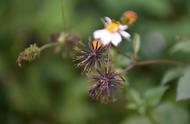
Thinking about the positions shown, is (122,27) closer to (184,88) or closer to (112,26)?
(112,26)

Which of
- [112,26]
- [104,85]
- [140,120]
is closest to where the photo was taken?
[104,85]

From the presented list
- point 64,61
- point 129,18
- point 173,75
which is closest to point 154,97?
point 173,75

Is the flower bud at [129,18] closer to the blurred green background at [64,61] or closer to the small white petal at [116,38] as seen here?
the small white petal at [116,38]

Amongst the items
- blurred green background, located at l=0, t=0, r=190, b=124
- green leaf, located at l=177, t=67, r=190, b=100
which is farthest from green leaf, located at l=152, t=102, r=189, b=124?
blurred green background, located at l=0, t=0, r=190, b=124

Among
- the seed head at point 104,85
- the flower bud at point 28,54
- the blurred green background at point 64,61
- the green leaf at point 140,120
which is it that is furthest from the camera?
the blurred green background at point 64,61

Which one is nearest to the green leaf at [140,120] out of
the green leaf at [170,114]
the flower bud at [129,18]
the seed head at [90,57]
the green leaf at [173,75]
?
the green leaf at [170,114]

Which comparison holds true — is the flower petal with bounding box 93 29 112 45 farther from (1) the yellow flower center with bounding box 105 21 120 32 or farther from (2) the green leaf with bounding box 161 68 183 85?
(2) the green leaf with bounding box 161 68 183 85
